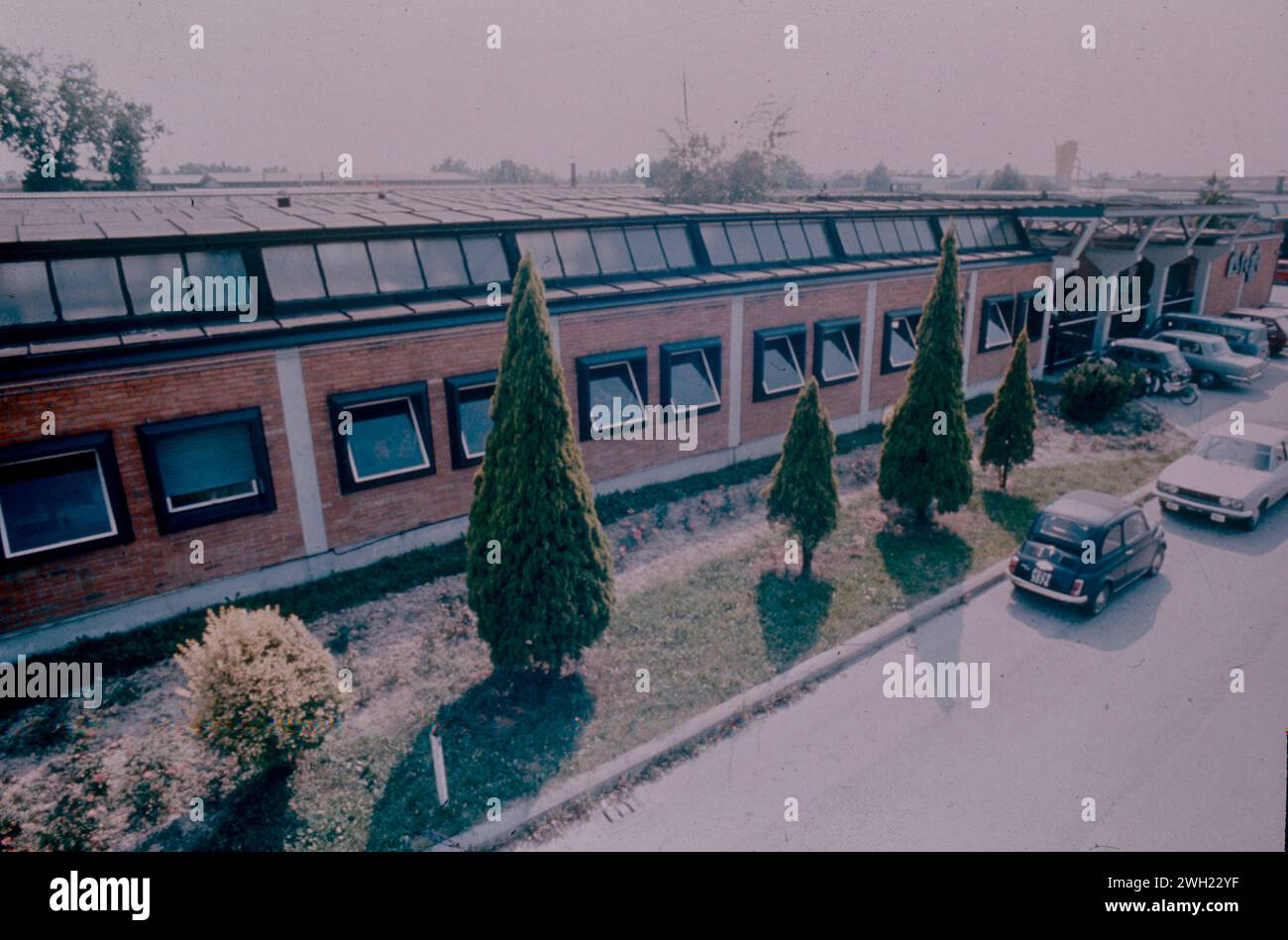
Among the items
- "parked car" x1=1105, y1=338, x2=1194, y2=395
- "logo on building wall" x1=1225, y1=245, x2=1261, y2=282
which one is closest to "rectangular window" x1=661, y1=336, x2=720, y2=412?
"parked car" x1=1105, y1=338, x2=1194, y2=395

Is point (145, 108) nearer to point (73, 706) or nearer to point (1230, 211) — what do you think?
point (73, 706)

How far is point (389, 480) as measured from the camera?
45.9ft

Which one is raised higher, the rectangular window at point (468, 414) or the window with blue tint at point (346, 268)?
the window with blue tint at point (346, 268)

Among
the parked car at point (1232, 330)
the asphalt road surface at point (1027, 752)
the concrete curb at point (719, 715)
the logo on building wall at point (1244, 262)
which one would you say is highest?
the logo on building wall at point (1244, 262)

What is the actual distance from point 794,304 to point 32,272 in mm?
15422

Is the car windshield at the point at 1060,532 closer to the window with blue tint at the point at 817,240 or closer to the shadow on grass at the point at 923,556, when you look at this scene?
the shadow on grass at the point at 923,556

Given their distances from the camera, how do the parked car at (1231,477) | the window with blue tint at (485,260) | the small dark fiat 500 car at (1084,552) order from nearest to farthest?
the small dark fiat 500 car at (1084,552) < the window with blue tint at (485,260) < the parked car at (1231,477)

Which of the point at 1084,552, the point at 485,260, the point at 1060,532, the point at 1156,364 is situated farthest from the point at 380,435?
the point at 1156,364

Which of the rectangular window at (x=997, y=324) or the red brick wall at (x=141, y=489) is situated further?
the rectangular window at (x=997, y=324)

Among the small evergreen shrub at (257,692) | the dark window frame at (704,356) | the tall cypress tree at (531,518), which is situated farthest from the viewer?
the dark window frame at (704,356)

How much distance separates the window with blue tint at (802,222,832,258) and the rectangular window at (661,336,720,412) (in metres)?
5.44

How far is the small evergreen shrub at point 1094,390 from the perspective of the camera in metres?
22.6

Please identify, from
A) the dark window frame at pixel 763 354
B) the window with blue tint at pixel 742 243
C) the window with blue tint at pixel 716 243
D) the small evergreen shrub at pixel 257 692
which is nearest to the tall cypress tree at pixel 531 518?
the small evergreen shrub at pixel 257 692

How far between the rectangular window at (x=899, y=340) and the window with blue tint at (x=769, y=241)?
3.88 meters
